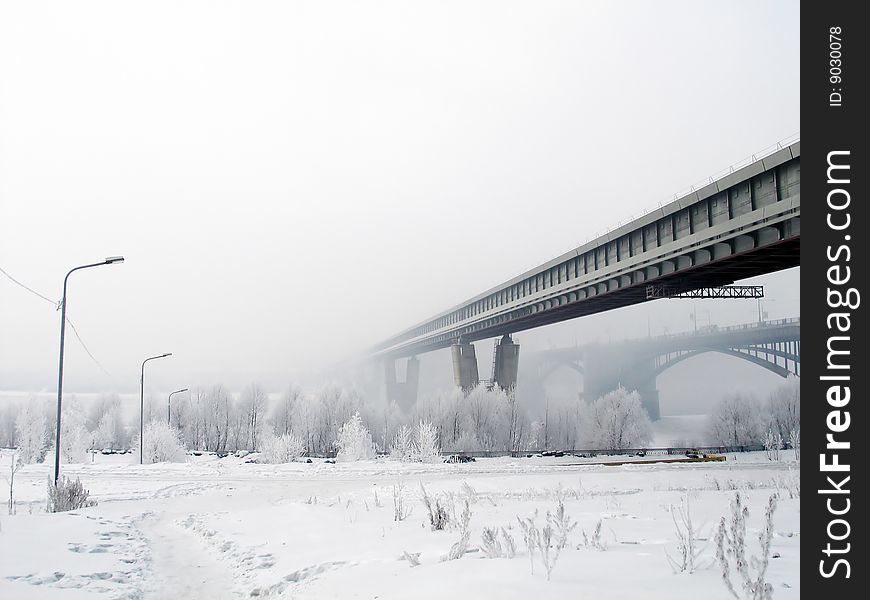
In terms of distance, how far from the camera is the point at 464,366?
75.9 meters

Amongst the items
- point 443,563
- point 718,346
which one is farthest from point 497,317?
point 443,563

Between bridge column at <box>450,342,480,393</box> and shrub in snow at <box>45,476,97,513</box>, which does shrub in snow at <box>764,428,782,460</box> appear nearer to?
bridge column at <box>450,342,480,393</box>

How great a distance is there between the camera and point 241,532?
1427cm

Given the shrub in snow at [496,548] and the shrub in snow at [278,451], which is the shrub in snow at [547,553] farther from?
the shrub in snow at [278,451]

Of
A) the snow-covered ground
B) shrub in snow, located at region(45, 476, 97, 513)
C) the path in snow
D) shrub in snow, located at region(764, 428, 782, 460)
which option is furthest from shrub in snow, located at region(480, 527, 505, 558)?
shrub in snow, located at region(764, 428, 782, 460)

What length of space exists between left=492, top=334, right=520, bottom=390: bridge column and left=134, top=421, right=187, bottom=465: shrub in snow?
111ft

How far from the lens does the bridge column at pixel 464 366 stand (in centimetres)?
7500

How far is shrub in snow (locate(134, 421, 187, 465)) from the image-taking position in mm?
51156

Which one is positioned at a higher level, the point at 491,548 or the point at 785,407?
the point at 491,548

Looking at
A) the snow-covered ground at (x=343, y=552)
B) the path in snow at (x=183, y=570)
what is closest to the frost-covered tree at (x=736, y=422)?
the snow-covered ground at (x=343, y=552)

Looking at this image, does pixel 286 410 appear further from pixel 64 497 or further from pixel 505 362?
pixel 64 497

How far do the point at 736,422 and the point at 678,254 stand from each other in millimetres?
43974

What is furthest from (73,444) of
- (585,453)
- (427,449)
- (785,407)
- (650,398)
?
(650,398)

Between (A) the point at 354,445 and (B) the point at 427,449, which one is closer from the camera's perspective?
(B) the point at 427,449
